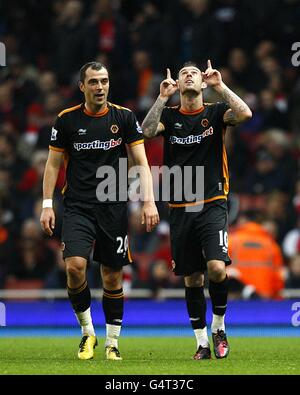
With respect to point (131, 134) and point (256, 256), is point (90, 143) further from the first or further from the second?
point (256, 256)

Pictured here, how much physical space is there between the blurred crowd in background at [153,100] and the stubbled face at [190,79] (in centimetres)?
442

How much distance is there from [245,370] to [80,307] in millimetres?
1772

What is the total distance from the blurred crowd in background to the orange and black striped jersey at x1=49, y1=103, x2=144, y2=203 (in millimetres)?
4468

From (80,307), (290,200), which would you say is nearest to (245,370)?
(80,307)

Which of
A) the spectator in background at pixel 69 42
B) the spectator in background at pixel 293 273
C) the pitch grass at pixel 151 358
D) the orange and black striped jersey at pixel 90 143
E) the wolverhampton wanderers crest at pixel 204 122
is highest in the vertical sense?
the spectator in background at pixel 69 42

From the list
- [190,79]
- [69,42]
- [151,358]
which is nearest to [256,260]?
[151,358]

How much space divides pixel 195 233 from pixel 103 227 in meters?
0.73

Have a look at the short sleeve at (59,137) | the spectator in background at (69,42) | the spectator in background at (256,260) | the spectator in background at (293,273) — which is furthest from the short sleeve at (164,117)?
the spectator in background at (69,42)

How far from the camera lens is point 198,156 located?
9.48 metres

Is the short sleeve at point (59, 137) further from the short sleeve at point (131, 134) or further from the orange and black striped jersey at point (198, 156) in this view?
the orange and black striped jersey at point (198, 156)

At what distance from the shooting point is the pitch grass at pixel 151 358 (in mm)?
8117

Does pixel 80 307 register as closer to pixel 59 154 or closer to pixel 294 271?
pixel 59 154

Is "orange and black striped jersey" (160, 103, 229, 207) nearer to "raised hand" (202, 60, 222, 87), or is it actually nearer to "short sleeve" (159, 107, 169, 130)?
"short sleeve" (159, 107, 169, 130)

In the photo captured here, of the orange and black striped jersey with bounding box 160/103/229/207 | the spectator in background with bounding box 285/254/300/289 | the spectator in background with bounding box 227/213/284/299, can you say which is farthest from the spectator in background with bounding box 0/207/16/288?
the orange and black striped jersey with bounding box 160/103/229/207
